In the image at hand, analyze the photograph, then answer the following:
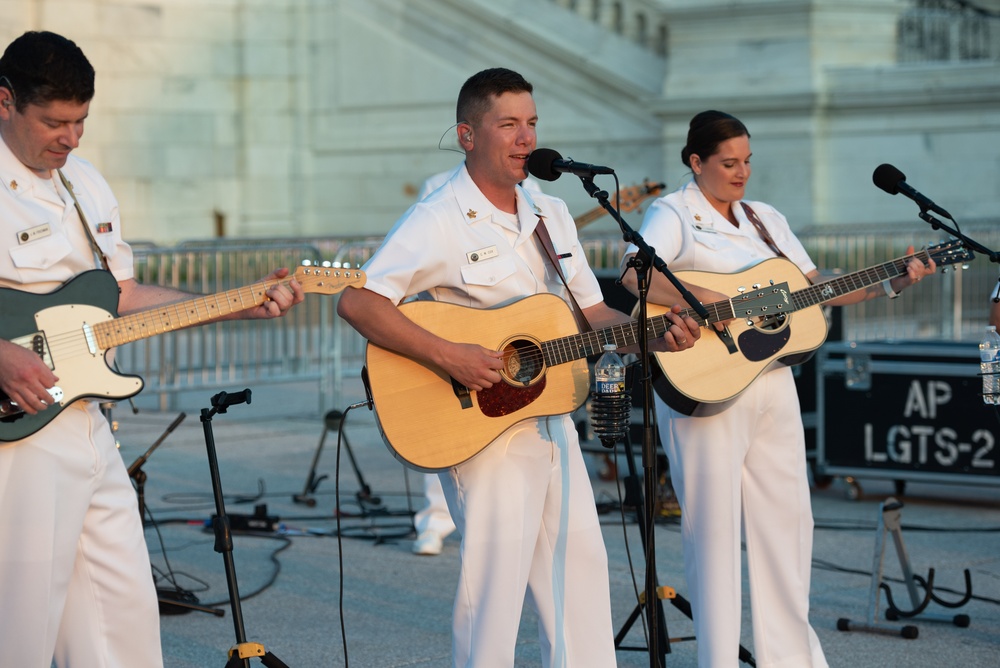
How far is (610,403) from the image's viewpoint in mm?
4652

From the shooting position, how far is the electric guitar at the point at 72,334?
412 cm

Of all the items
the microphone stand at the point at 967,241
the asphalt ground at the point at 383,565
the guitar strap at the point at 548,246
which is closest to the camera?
the guitar strap at the point at 548,246

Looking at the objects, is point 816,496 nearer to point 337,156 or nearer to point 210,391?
point 210,391

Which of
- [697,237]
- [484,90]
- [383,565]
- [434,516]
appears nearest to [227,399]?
[484,90]

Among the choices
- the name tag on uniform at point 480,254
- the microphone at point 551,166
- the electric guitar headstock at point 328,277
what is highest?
the microphone at point 551,166

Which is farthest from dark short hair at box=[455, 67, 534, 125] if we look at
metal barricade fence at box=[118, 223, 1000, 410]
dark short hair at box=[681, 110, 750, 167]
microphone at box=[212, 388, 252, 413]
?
metal barricade fence at box=[118, 223, 1000, 410]

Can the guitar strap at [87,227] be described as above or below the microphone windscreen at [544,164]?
below

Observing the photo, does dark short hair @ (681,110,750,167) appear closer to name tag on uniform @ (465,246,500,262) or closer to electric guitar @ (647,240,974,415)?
electric guitar @ (647,240,974,415)

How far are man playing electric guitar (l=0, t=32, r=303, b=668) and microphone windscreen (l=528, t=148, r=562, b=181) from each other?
0.98 m

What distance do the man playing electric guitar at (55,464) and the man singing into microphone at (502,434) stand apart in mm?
531

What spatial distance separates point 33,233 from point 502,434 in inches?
62.1

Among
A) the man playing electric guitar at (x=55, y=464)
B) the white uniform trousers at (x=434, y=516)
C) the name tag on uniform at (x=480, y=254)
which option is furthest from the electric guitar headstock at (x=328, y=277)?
the white uniform trousers at (x=434, y=516)

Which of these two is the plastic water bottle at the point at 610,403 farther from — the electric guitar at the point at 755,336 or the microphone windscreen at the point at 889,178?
the microphone windscreen at the point at 889,178

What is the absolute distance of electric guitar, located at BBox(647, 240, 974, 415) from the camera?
17.5 feet
